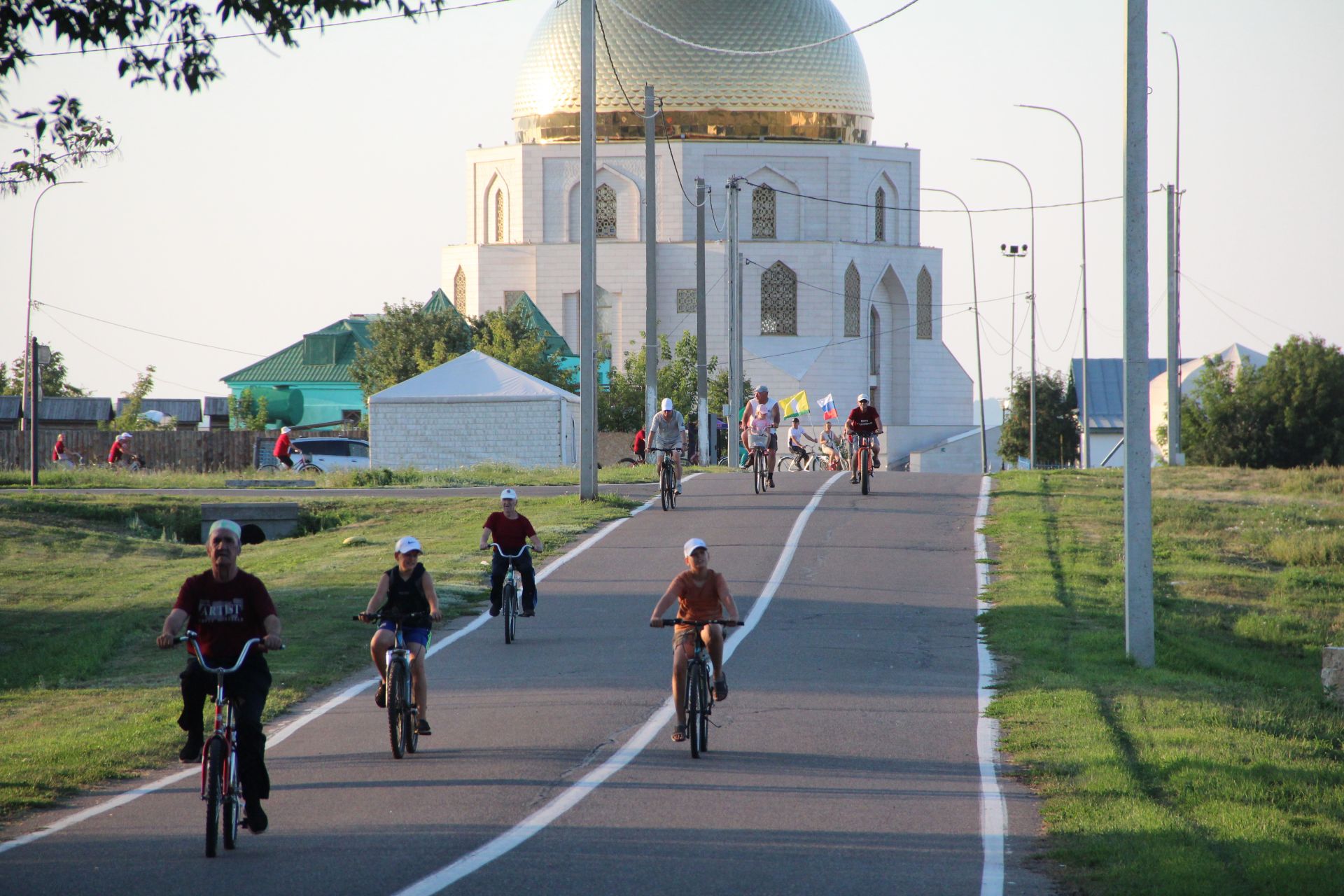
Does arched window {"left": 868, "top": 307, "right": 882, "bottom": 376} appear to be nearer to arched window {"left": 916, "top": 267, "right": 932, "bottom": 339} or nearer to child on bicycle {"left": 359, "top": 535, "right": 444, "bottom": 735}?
arched window {"left": 916, "top": 267, "right": 932, "bottom": 339}

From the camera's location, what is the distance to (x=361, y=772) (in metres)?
9.88

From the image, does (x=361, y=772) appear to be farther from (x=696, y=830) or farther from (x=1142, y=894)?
(x=1142, y=894)

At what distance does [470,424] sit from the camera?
140ft

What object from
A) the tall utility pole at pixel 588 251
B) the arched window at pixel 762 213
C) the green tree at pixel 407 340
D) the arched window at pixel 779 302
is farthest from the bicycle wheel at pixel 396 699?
the arched window at pixel 779 302

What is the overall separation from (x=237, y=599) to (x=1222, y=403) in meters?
52.8

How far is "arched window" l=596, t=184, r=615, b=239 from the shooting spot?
73.0m

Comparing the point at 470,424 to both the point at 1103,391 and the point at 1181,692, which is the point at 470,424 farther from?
the point at 1103,391

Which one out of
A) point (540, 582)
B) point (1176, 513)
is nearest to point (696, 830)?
point (540, 582)

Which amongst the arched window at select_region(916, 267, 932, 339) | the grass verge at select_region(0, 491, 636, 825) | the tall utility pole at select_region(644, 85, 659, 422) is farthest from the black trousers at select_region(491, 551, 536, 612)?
the arched window at select_region(916, 267, 932, 339)

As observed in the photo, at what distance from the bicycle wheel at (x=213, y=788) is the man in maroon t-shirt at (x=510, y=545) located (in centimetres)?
684

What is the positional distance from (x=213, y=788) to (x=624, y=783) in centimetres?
250

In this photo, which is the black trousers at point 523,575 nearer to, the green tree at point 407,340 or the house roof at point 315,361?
the green tree at point 407,340

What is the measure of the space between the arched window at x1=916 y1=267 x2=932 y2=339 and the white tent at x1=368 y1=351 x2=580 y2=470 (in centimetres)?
3643

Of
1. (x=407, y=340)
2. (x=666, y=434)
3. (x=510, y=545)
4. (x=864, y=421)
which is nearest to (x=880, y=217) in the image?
(x=407, y=340)
